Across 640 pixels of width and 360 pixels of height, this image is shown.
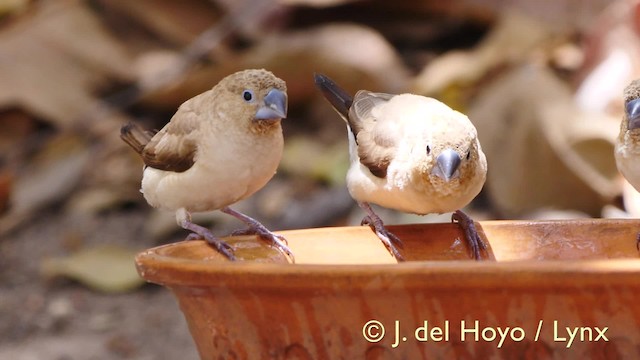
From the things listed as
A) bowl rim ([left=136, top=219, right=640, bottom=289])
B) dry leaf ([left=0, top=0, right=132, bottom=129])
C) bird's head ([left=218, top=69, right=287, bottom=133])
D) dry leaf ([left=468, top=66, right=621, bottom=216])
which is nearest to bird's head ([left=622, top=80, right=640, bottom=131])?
bird's head ([left=218, top=69, right=287, bottom=133])

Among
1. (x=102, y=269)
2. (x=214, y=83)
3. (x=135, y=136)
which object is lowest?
(x=135, y=136)

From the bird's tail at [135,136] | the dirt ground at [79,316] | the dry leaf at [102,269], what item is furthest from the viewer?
the dry leaf at [102,269]

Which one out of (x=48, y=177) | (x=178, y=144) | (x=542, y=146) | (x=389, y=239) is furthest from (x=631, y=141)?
(x=48, y=177)

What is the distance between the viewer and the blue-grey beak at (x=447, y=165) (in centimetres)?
228

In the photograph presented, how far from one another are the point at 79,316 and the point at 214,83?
1.93 metres

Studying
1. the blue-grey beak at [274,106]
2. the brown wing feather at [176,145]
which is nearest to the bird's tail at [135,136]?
the brown wing feather at [176,145]

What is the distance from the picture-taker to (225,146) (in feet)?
8.31

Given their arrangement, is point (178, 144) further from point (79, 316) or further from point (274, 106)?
point (79, 316)

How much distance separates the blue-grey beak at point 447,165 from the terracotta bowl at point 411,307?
563 mm

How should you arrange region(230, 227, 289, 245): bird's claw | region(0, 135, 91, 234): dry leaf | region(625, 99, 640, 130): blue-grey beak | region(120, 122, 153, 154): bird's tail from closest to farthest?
1. region(230, 227, 289, 245): bird's claw
2. region(625, 99, 640, 130): blue-grey beak
3. region(120, 122, 153, 154): bird's tail
4. region(0, 135, 91, 234): dry leaf

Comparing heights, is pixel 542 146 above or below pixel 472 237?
above

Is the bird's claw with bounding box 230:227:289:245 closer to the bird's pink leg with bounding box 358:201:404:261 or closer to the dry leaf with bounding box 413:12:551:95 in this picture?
the bird's pink leg with bounding box 358:201:404:261

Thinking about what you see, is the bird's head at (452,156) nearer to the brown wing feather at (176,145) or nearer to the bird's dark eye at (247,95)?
the bird's dark eye at (247,95)

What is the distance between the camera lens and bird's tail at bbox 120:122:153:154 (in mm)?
2816
